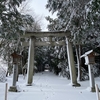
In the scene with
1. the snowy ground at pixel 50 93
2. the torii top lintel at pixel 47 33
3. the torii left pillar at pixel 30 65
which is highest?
the torii top lintel at pixel 47 33

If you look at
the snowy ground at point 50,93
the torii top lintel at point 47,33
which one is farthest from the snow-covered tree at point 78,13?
the snowy ground at point 50,93

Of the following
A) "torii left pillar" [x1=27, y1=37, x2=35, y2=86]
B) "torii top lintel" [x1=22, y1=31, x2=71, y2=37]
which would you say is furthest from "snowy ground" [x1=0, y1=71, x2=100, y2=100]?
"torii top lintel" [x1=22, y1=31, x2=71, y2=37]

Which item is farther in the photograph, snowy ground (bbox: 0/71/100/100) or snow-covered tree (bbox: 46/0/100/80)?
snowy ground (bbox: 0/71/100/100)

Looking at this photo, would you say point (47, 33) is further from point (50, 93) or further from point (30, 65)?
point (50, 93)

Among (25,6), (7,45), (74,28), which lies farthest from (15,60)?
(25,6)

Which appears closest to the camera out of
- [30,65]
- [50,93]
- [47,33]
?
[50,93]

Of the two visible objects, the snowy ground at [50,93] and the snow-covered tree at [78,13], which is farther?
the snowy ground at [50,93]

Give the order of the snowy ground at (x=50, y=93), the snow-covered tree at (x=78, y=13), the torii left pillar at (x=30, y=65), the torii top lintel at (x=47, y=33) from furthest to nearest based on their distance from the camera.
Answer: the torii top lintel at (x=47, y=33) → the torii left pillar at (x=30, y=65) → the snowy ground at (x=50, y=93) → the snow-covered tree at (x=78, y=13)

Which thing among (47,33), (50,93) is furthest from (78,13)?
(50,93)

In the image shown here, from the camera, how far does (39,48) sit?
19562 millimetres

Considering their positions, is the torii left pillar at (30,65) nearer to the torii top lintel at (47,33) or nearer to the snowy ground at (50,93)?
the torii top lintel at (47,33)

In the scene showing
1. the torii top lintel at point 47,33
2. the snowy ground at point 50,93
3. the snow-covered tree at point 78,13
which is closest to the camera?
the snow-covered tree at point 78,13

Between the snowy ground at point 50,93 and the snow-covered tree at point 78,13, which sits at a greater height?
the snow-covered tree at point 78,13

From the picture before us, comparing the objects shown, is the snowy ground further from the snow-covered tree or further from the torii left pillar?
the snow-covered tree
